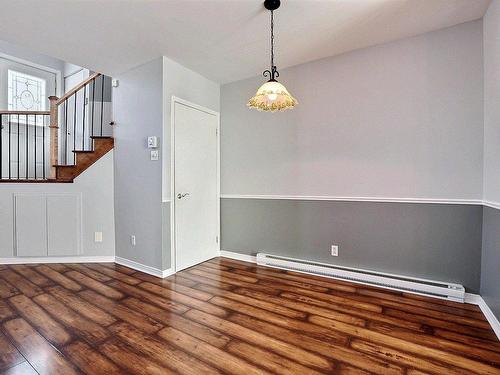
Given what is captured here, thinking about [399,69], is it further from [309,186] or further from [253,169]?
[253,169]

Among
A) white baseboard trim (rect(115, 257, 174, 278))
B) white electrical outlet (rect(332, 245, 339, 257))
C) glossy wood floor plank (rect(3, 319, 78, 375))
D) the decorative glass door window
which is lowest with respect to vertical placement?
glossy wood floor plank (rect(3, 319, 78, 375))

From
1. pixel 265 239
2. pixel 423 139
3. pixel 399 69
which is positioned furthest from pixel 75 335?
pixel 399 69

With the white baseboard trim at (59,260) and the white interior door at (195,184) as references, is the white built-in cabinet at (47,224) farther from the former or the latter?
the white interior door at (195,184)

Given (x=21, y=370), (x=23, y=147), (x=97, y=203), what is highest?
(x=23, y=147)

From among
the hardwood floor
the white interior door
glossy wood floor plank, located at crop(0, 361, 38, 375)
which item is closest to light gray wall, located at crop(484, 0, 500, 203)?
the hardwood floor

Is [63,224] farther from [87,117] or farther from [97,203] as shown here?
[87,117]

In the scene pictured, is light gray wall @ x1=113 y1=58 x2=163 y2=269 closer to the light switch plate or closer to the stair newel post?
the light switch plate

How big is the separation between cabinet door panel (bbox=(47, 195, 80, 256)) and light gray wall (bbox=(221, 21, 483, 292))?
Result: 2.25m

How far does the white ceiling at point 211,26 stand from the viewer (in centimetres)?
201

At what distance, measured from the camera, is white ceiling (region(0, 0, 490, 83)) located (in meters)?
2.01

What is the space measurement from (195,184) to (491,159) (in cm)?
294

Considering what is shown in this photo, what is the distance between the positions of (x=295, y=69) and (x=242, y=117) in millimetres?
909

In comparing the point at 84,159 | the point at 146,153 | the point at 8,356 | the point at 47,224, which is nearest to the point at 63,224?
the point at 47,224

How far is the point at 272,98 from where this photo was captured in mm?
1941
